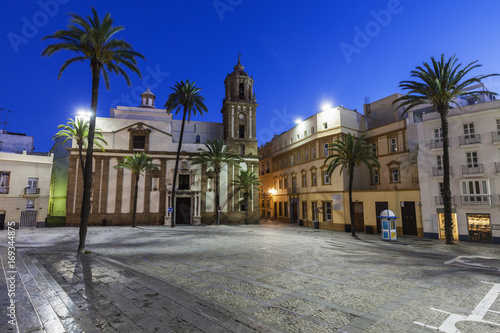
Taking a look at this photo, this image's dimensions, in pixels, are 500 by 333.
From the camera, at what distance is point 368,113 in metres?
41.0

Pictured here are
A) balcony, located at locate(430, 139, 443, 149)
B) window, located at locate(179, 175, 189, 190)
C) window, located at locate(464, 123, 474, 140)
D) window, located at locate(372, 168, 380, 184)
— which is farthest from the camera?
window, located at locate(179, 175, 189, 190)

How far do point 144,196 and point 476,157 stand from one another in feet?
130

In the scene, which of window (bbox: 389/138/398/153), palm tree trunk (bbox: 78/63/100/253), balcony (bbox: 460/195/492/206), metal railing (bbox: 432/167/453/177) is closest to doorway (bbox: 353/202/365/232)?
window (bbox: 389/138/398/153)

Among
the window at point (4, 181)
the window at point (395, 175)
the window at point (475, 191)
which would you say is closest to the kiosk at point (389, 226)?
the window at point (475, 191)

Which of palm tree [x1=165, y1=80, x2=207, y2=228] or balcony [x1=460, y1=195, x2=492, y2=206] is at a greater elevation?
palm tree [x1=165, y1=80, x2=207, y2=228]

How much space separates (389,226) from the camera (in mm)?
23656

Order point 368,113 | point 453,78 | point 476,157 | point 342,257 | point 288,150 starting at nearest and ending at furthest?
1. point 342,257
2. point 453,78
3. point 476,157
4. point 368,113
5. point 288,150

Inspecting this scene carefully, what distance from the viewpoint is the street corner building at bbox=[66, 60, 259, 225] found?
37594 millimetres

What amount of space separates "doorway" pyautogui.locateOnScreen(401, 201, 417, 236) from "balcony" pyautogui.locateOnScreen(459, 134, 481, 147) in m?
7.27

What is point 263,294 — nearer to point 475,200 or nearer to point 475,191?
point 475,200

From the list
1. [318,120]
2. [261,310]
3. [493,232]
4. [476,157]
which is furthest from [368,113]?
[261,310]

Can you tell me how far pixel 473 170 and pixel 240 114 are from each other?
107 feet

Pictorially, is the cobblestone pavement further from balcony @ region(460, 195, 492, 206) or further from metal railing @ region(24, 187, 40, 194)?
metal railing @ region(24, 187, 40, 194)

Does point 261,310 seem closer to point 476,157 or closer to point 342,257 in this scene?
point 342,257
